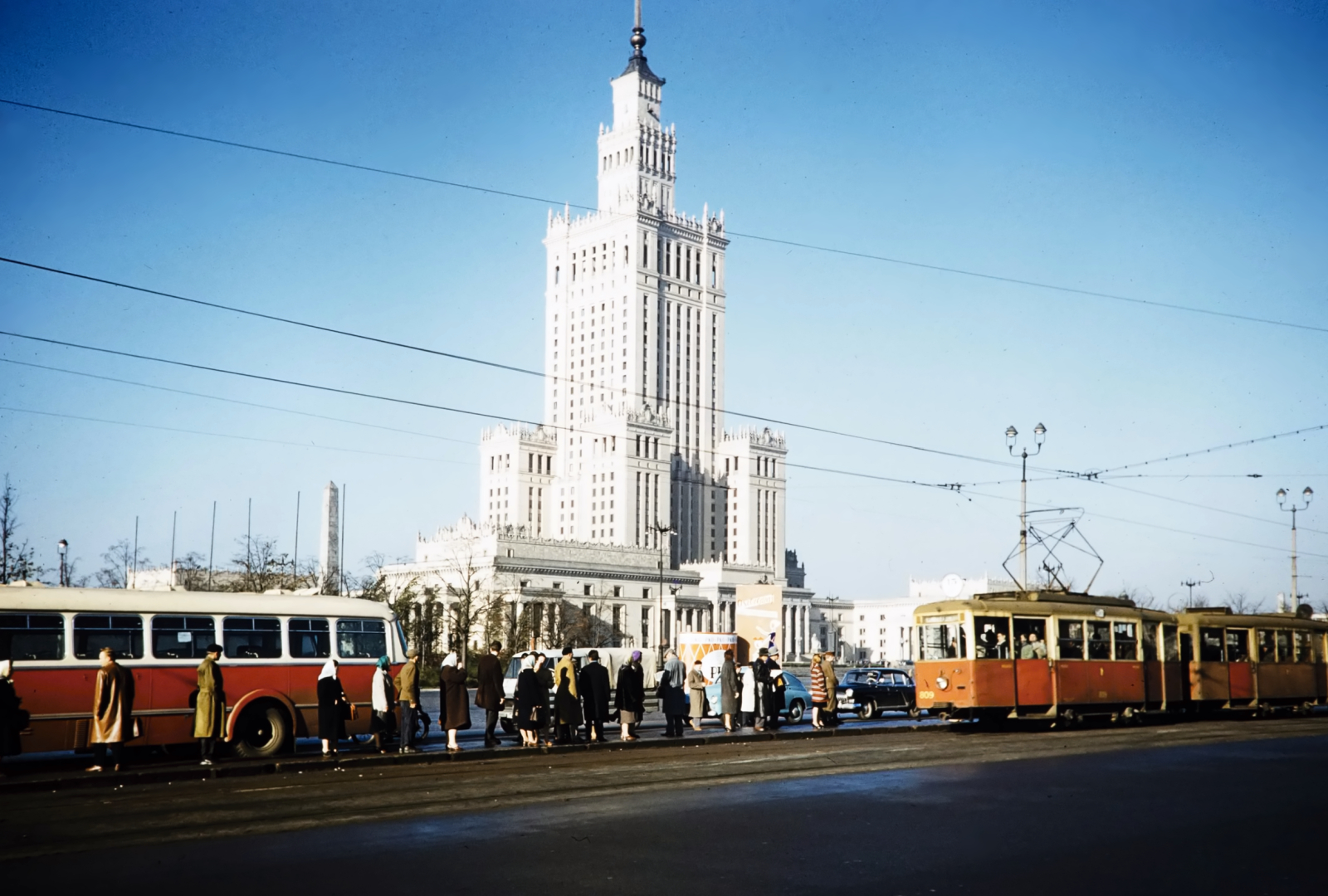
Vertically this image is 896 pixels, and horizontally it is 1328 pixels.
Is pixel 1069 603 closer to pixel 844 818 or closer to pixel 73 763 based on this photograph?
pixel 844 818

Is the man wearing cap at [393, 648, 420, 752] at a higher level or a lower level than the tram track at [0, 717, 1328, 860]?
higher

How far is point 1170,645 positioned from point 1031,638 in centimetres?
598

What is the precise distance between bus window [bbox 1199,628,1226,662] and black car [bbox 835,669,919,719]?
748 cm

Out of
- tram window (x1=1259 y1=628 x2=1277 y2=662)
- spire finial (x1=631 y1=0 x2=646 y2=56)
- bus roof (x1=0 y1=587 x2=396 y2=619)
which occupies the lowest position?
tram window (x1=1259 y1=628 x2=1277 y2=662)

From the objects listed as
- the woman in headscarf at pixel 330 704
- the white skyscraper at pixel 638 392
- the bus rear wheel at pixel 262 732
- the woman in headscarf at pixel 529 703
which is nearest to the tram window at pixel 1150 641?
the woman in headscarf at pixel 529 703

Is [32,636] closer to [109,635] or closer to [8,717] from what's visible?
[109,635]

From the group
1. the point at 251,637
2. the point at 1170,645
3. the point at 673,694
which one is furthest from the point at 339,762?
the point at 1170,645

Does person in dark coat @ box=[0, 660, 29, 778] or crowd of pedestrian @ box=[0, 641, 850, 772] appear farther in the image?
crowd of pedestrian @ box=[0, 641, 850, 772]

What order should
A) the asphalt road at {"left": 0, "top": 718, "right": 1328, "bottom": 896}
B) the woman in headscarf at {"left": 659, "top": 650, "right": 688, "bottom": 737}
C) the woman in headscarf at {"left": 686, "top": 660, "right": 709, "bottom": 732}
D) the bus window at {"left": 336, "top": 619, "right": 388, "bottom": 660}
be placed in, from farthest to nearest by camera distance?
the woman in headscarf at {"left": 686, "top": 660, "right": 709, "bottom": 732} → the woman in headscarf at {"left": 659, "top": 650, "right": 688, "bottom": 737} → the bus window at {"left": 336, "top": 619, "right": 388, "bottom": 660} → the asphalt road at {"left": 0, "top": 718, "right": 1328, "bottom": 896}

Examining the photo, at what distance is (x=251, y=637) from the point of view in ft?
69.2

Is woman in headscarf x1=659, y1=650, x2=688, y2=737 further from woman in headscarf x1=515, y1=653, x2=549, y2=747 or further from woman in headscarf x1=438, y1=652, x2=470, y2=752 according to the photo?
woman in headscarf x1=438, y1=652, x2=470, y2=752

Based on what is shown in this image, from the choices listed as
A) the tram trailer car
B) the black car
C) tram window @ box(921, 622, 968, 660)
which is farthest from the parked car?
tram window @ box(921, 622, 968, 660)

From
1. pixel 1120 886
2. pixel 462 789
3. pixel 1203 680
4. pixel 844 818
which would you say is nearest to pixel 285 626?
pixel 462 789

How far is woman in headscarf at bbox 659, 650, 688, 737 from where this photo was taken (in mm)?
25406
